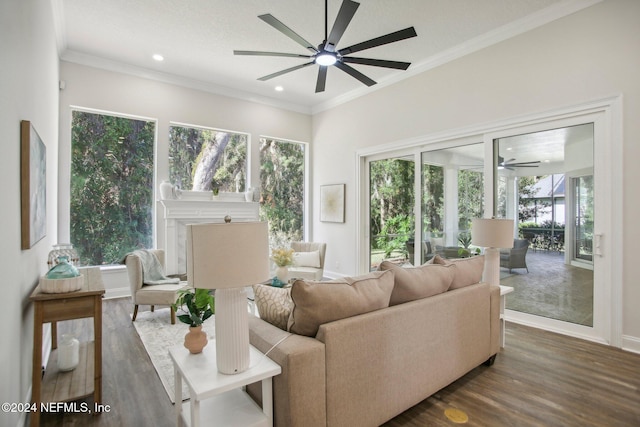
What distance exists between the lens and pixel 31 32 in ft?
7.19

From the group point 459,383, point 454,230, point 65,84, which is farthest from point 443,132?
point 65,84

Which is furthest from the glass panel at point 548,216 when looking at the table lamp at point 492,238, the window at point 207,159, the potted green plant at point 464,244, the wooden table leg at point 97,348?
the window at point 207,159

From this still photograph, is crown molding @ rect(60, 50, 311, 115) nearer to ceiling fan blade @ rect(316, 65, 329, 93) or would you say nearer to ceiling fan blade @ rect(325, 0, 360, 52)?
ceiling fan blade @ rect(316, 65, 329, 93)

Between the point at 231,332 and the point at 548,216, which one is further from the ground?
the point at 548,216

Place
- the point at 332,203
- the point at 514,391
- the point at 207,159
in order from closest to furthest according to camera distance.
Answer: the point at 514,391
the point at 207,159
the point at 332,203

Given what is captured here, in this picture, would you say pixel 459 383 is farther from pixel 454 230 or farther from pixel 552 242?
pixel 454 230

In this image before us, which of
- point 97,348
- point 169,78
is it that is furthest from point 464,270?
point 169,78

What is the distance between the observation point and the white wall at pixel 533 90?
2982 millimetres

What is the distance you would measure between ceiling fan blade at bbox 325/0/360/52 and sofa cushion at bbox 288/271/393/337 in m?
1.92

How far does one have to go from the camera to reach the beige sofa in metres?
1.47

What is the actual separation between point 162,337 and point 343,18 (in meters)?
3.40

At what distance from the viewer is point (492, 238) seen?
290 cm

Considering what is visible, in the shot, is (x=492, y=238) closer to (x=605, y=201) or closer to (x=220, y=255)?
(x=605, y=201)

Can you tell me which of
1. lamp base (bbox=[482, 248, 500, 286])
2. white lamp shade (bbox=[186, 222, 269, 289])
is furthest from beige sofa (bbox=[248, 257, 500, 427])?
lamp base (bbox=[482, 248, 500, 286])
